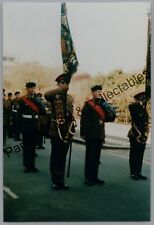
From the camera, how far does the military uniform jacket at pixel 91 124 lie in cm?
301

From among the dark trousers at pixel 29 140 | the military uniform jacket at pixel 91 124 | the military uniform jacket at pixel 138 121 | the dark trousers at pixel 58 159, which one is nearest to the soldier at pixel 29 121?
the dark trousers at pixel 29 140

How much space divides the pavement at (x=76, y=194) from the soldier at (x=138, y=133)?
4 cm

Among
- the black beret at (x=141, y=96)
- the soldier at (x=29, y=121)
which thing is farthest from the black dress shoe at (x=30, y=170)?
the black beret at (x=141, y=96)

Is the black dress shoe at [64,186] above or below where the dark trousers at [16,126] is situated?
below

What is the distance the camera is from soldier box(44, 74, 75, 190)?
2.99 metres

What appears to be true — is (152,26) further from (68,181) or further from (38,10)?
(68,181)

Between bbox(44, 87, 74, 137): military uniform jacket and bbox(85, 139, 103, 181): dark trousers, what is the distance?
19 centimetres

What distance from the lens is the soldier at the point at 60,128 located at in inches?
118

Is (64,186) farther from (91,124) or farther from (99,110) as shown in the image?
(99,110)

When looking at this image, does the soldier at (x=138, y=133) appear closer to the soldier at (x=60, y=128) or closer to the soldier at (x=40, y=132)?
the soldier at (x=60, y=128)

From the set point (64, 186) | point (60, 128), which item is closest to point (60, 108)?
point (60, 128)

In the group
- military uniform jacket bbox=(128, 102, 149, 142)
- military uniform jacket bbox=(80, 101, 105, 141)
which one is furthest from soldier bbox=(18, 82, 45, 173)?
military uniform jacket bbox=(128, 102, 149, 142)

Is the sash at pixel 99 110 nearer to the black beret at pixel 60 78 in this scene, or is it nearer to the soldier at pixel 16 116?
the black beret at pixel 60 78

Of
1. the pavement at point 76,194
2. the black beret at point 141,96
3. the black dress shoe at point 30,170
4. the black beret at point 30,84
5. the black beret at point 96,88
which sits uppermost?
the black beret at point 30,84
